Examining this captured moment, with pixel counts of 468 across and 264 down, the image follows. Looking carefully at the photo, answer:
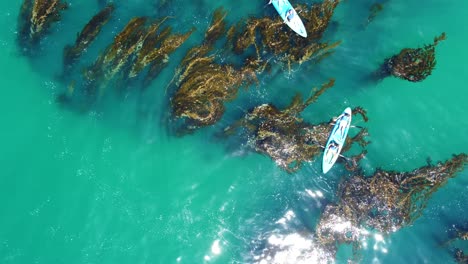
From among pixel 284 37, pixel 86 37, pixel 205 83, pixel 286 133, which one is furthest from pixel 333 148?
pixel 86 37

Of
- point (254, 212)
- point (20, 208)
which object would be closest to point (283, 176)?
point (254, 212)

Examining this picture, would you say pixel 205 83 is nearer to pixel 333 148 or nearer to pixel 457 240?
pixel 333 148

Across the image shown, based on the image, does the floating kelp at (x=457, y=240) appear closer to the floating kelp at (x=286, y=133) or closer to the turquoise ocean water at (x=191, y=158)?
the turquoise ocean water at (x=191, y=158)

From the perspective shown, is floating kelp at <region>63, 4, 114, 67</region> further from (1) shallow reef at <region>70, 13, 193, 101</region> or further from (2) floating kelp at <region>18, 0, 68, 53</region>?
(2) floating kelp at <region>18, 0, 68, 53</region>

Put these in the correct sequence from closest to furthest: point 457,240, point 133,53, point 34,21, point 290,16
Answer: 1. point 34,21
2. point 133,53
3. point 290,16
4. point 457,240

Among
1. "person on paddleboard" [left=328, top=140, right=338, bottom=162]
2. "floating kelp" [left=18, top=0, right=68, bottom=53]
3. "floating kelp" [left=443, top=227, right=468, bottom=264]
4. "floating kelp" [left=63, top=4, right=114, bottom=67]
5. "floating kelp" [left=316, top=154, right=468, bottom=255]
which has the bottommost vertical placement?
"floating kelp" [left=443, top=227, right=468, bottom=264]

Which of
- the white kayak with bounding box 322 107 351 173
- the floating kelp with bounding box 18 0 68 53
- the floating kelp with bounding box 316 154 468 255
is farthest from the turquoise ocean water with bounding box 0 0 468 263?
the white kayak with bounding box 322 107 351 173
